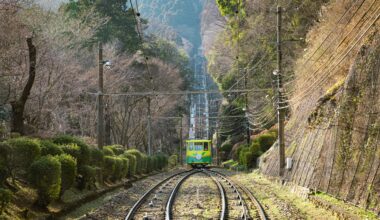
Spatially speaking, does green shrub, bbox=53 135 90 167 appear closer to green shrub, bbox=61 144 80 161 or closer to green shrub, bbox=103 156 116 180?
green shrub, bbox=61 144 80 161

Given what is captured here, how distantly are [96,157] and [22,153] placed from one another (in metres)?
7.68

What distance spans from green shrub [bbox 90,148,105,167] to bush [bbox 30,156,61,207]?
6.34m

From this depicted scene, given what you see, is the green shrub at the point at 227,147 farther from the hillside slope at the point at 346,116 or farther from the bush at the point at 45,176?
the bush at the point at 45,176

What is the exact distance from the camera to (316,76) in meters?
23.4

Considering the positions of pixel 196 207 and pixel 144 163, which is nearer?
pixel 196 207

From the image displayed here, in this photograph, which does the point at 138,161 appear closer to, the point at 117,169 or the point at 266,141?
the point at 117,169

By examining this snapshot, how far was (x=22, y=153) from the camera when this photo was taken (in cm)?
1254

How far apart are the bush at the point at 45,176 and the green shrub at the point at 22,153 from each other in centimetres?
32

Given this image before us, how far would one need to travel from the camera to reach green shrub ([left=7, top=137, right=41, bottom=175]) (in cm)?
1241

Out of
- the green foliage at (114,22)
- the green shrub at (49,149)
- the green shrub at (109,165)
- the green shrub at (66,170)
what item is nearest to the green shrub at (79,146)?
the green shrub at (49,149)

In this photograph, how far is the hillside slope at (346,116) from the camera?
12.4m

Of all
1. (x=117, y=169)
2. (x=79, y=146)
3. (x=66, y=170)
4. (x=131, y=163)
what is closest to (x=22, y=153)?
(x=66, y=170)

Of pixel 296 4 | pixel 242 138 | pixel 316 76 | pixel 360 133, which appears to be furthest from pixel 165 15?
pixel 360 133

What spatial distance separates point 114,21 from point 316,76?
85.8ft
